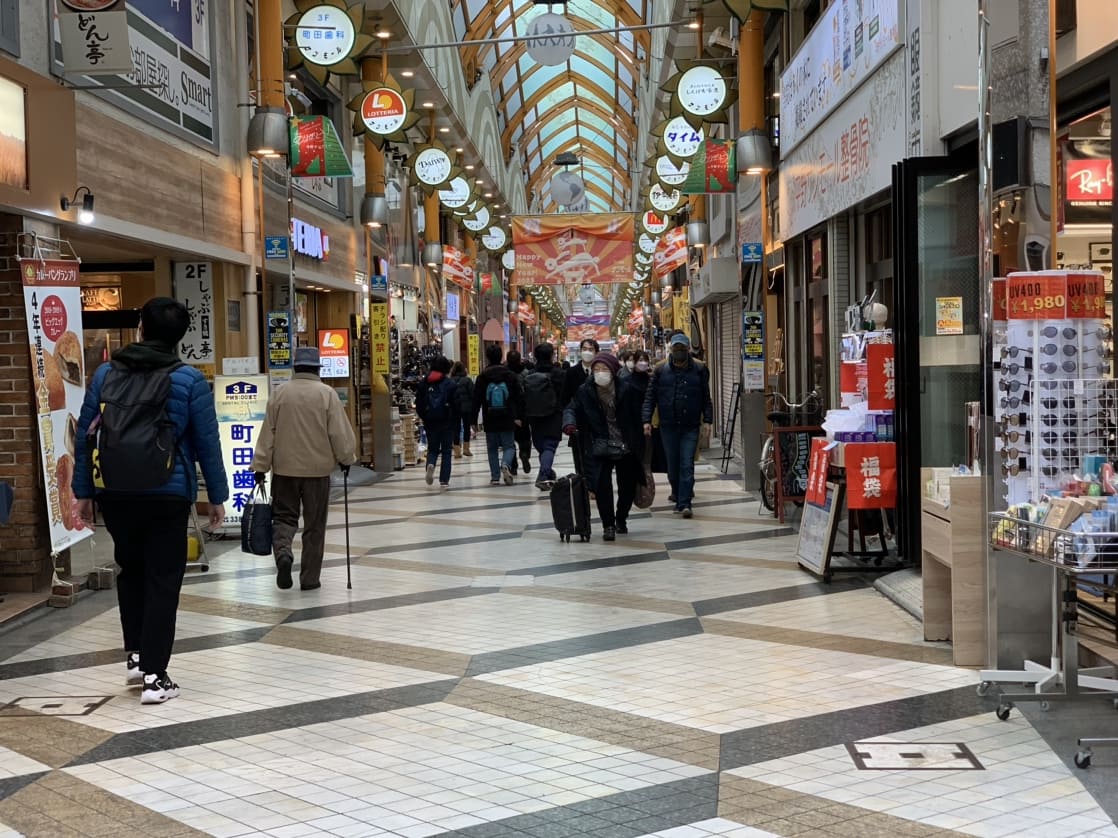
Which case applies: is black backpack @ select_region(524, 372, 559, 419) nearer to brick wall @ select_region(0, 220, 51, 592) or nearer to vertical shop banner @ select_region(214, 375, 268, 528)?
vertical shop banner @ select_region(214, 375, 268, 528)

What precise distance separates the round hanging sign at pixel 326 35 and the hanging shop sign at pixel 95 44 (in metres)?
4.65

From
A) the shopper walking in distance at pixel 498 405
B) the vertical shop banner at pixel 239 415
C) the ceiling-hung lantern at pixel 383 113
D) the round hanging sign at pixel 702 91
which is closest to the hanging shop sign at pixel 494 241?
the ceiling-hung lantern at pixel 383 113

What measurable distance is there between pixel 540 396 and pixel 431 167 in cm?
635

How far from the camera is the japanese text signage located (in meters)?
12.0

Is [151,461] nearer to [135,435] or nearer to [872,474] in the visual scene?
[135,435]

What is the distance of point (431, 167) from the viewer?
19.3m

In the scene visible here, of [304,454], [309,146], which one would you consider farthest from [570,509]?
[309,146]

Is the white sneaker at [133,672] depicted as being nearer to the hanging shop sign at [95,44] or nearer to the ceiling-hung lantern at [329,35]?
the hanging shop sign at [95,44]

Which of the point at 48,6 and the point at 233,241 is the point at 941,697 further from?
the point at 233,241

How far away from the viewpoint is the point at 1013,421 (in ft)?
16.0

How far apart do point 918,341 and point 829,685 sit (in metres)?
2.83

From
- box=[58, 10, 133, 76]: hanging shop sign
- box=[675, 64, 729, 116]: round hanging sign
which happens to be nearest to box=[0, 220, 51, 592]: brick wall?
box=[58, 10, 133, 76]: hanging shop sign

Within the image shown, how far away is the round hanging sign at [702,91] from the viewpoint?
13.9 m

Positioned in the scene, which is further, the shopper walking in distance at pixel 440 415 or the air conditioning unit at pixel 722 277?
the air conditioning unit at pixel 722 277
